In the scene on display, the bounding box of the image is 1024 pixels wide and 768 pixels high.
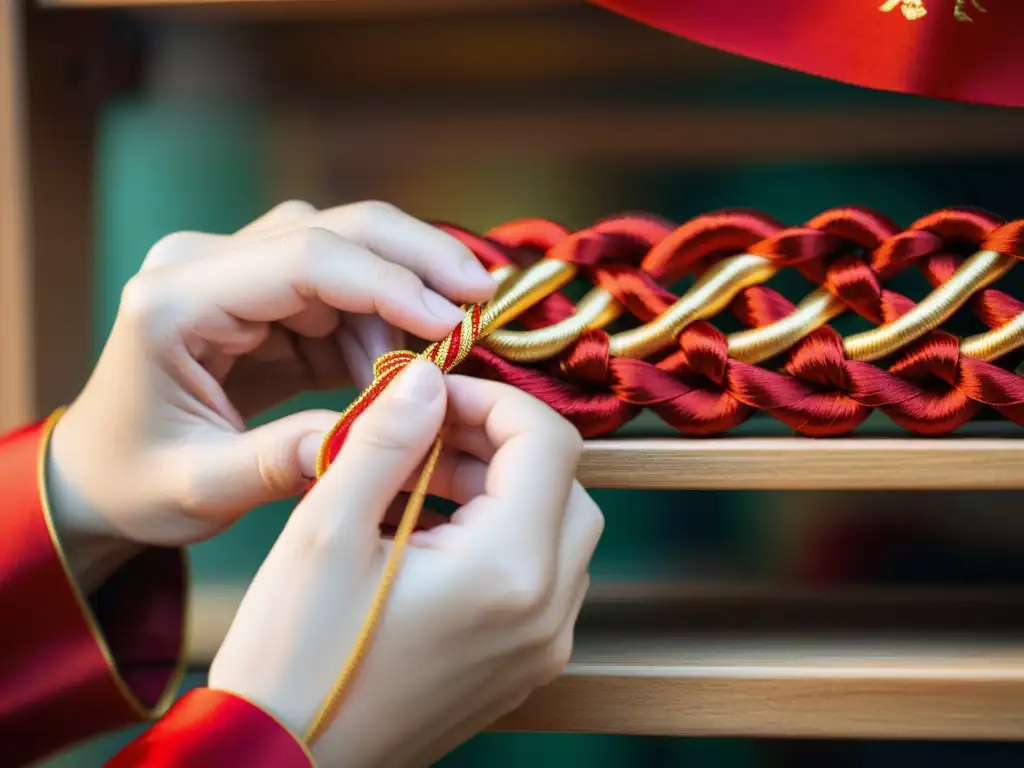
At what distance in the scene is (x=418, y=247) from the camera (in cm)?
40

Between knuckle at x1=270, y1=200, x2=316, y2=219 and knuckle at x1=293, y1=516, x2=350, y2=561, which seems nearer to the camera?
knuckle at x1=293, y1=516, x2=350, y2=561

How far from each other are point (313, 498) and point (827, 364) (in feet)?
0.77

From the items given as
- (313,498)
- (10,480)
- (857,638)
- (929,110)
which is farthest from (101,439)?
(929,110)

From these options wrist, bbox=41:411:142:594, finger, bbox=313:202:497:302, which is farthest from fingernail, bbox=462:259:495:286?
wrist, bbox=41:411:142:594

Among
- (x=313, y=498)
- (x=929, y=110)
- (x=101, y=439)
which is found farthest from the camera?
(x=929, y=110)

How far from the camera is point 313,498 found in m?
0.32

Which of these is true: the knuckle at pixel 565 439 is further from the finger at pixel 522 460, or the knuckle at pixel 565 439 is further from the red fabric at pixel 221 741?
the red fabric at pixel 221 741

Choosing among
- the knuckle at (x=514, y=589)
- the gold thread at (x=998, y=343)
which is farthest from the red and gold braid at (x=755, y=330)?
the knuckle at (x=514, y=589)

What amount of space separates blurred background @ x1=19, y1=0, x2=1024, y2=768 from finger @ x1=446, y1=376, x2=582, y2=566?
23 cm

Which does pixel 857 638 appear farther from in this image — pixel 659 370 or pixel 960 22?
pixel 960 22

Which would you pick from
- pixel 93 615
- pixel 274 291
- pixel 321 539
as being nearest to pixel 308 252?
pixel 274 291

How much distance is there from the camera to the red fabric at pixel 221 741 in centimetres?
30

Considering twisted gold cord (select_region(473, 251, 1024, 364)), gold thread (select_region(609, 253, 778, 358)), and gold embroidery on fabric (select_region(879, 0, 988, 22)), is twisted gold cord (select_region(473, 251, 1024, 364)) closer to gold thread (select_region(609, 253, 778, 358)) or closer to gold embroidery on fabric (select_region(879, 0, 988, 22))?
gold thread (select_region(609, 253, 778, 358))

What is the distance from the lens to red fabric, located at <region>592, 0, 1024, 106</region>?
0.43 metres
